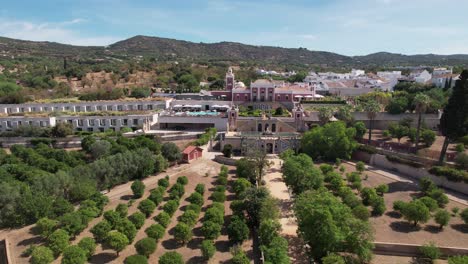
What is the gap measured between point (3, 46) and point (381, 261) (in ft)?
607

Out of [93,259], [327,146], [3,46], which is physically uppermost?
[3,46]

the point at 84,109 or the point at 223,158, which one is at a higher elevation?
the point at 84,109

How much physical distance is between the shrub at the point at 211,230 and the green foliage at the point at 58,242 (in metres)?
9.69

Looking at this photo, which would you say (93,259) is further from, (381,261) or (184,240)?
(381,261)

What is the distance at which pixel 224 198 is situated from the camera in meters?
30.5

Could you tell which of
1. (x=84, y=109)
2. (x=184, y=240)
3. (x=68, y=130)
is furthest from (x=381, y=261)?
(x=84, y=109)

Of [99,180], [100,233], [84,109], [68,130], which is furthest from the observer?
[84,109]

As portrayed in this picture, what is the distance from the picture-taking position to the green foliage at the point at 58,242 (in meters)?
22.3

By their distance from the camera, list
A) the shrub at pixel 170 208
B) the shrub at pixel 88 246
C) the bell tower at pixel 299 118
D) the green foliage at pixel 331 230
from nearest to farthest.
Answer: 1. the green foliage at pixel 331 230
2. the shrub at pixel 88 246
3. the shrub at pixel 170 208
4. the bell tower at pixel 299 118

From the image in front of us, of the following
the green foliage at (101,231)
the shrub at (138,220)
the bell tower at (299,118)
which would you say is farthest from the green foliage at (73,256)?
the bell tower at (299,118)

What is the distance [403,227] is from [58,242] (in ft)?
86.3

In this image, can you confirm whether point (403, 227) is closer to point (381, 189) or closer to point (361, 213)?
point (361, 213)

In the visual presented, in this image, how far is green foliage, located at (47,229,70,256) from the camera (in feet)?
73.3

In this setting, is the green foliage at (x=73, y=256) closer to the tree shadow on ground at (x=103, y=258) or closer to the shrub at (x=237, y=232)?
the tree shadow on ground at (x=103, y=258)
